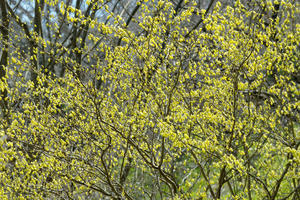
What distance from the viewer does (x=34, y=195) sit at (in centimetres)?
440

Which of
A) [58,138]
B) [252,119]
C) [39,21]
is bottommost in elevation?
[58,138]

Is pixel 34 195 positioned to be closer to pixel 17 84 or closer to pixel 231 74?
pixel 17 84

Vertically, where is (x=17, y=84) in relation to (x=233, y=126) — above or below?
above

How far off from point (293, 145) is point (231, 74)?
1265 mm

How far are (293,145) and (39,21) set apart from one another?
475 cm

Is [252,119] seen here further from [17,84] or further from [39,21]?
[39,21]

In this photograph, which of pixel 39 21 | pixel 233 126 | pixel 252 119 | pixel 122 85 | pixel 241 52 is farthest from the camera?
pixel 39 21

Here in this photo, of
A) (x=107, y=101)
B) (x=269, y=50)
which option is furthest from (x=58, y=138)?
(x=269, y=50)

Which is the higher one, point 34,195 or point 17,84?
point 17,84

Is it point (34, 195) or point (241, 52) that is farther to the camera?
point (34, 195)

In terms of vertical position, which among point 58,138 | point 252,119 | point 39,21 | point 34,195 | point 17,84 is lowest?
point 34,195

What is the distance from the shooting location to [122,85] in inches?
168

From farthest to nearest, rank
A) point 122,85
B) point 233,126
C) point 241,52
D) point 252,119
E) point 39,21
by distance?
point 39,21
point 122,85
point 252,119
point 233,126
point 241,52

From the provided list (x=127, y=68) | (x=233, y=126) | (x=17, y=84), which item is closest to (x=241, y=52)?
(x=233, y=126)
